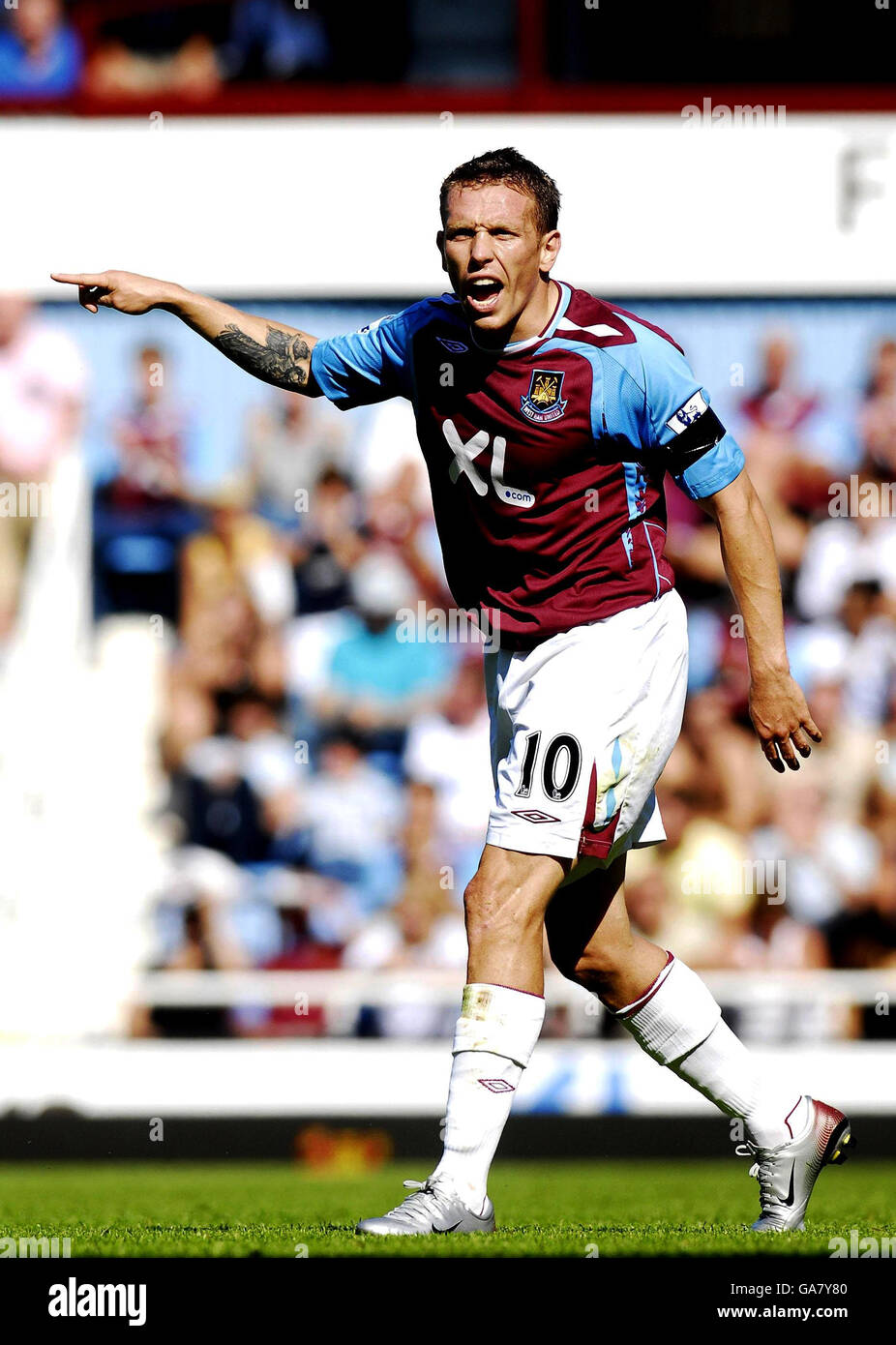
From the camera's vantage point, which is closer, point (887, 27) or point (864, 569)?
point (864, 569)

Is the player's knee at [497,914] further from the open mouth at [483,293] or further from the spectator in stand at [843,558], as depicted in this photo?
the spectator in stand at [843,558]

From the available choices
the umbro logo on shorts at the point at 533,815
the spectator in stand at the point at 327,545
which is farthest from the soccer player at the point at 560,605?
the spectator in stand at the point at 327,545

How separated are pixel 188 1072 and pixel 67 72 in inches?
228

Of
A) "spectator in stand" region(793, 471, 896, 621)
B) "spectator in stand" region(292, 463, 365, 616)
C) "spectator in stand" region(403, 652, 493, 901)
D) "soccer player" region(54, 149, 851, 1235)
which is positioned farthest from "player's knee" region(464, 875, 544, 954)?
Answer: "spectator in stand" region(793, 471, 896, 621)

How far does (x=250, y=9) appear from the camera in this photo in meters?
12.0

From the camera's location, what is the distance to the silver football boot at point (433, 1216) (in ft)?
13.9

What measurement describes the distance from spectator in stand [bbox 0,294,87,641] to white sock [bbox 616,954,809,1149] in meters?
7.11

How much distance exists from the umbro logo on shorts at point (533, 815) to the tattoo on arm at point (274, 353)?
124 cm

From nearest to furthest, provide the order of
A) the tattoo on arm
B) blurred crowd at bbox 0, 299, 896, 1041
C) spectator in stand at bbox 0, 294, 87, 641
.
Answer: the tattoo on arm
blurred crowd at bbox 0, 299, 896, 1041
spectator in stand at bbox 0, 294, 87, 641

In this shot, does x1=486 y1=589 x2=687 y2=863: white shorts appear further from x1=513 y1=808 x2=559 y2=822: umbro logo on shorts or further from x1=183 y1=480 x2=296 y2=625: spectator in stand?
x1=183 y1=480 x2=296 y2=625: spectator in stand

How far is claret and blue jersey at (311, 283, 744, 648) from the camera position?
4625 millimetres

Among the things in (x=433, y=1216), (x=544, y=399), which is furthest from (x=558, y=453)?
(x=433, y=1216)

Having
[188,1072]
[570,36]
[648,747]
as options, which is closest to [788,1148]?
[648,747]
